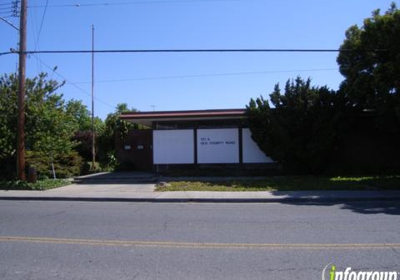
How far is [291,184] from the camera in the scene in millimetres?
17891

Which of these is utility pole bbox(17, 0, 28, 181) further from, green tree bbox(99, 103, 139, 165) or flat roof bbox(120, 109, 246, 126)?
green tree bbox(99, 103, 139, 165)

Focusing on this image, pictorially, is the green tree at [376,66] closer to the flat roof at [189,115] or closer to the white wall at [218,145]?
the flat roof at [189,115]

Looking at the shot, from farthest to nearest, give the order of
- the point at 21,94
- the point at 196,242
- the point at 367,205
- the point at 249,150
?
the point at 249,150 < the point at 21,94 < the point at 367,205 < the point at 196,242

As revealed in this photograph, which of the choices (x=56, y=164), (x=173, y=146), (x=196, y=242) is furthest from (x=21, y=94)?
(x=196, y=242)

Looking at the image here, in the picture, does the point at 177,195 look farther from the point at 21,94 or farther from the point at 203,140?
the point at 21,94

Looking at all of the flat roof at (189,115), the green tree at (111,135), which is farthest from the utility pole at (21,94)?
the green tree at (111,135)

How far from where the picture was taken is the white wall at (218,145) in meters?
22.6

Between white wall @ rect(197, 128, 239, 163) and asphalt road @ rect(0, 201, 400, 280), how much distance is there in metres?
10.2

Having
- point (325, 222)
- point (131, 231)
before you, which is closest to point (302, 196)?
point (325, 222)

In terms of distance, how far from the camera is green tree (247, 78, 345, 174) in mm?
20094

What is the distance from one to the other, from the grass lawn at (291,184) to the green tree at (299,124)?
1.38 meters

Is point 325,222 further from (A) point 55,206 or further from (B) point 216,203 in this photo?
(A) point 55,206

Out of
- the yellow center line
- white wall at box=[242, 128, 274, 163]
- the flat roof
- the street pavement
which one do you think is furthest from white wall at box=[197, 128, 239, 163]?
the yellow center line

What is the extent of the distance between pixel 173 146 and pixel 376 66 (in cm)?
1074
